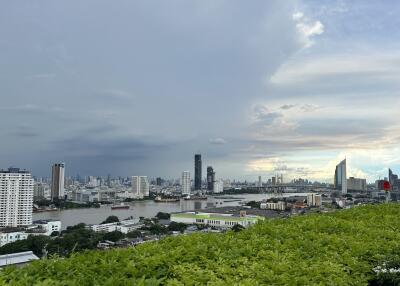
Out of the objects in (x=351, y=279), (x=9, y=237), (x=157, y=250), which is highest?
(x=157, y=250)

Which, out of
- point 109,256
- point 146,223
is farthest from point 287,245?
point 146,223

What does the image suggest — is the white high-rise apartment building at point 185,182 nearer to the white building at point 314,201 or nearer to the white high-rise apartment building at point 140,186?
the white high-rise apartment building at point 140,186

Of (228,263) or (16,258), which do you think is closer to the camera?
(228,263)

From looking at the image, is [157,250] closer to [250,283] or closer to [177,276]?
[177,276]

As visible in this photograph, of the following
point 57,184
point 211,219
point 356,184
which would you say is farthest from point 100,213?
point 356,184

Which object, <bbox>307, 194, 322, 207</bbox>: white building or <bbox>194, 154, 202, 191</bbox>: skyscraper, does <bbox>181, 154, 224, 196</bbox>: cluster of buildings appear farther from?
<bbox>307, 194, 322, 207</bbox>: white building

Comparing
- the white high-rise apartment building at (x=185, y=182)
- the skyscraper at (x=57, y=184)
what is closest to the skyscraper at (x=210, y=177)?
the white high-rise apartment building at (x=185, y=182)

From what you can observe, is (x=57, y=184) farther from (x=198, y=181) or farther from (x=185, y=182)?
(x=198, y=181)
